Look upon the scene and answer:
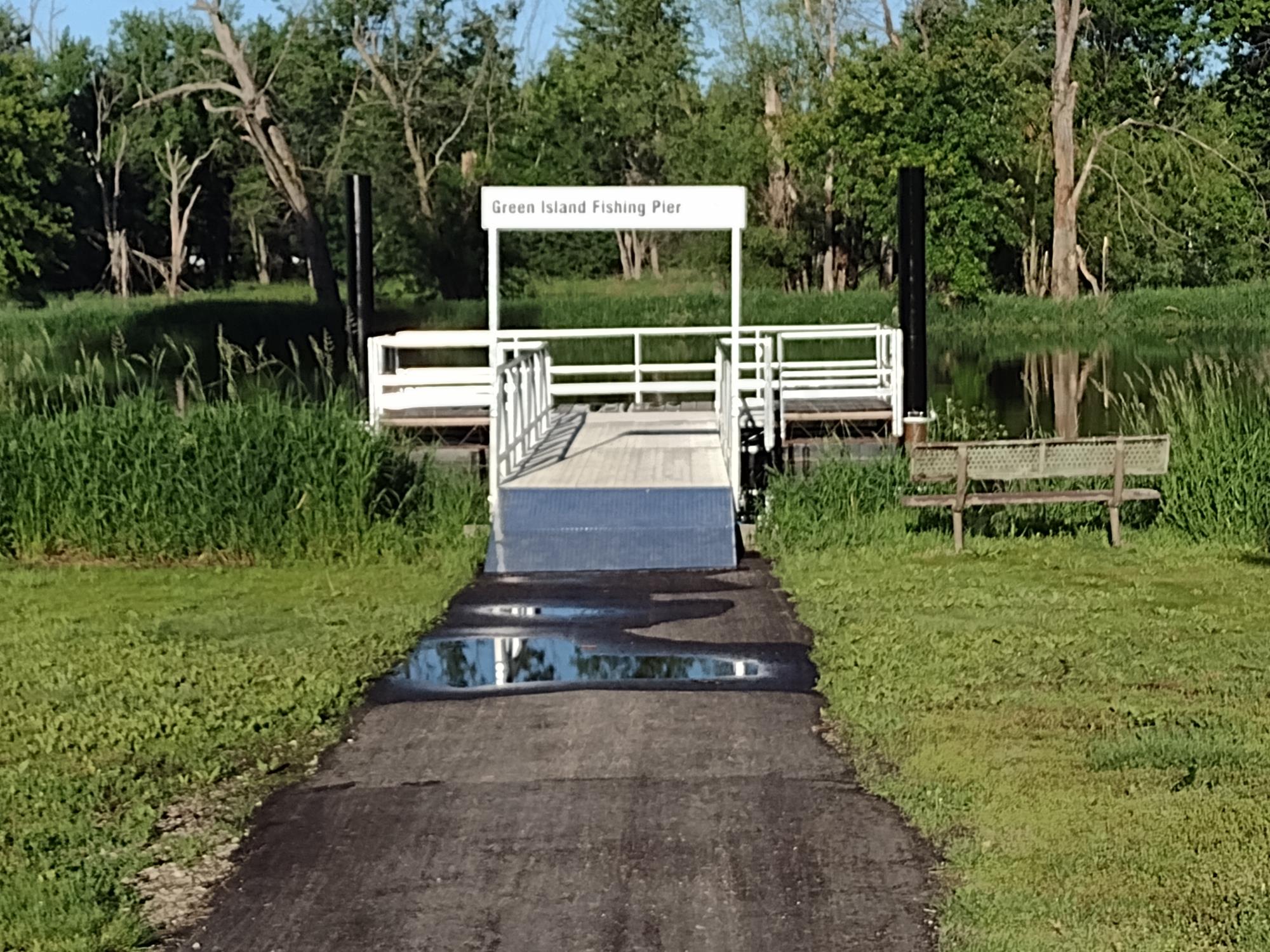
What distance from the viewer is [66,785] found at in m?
7.09

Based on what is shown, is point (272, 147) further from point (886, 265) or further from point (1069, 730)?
point (1069, 730)

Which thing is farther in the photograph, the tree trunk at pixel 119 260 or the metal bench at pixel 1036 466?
the tree trunk at pixel 119 260

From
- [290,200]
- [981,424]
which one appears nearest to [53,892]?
[981,424]

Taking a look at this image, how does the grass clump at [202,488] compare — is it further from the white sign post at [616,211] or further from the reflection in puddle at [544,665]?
the reflection in puddle at [544,665]

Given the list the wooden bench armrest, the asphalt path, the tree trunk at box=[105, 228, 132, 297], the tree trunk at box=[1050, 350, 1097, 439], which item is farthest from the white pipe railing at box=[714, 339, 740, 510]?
the tree trunk at box=[105, 228, 132, 297]

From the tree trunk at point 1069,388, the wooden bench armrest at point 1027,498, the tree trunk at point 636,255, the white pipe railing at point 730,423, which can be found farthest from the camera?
the tree trunk at point 636,255

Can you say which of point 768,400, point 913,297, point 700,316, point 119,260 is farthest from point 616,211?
point 119,260

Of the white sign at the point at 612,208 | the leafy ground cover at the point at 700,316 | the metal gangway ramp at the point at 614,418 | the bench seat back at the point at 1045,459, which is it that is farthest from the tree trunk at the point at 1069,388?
the bench seat back at the point at 1045,459

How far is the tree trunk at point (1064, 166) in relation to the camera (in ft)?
166

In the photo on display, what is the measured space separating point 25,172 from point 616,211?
2043 inches

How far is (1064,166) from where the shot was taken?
50688 mm

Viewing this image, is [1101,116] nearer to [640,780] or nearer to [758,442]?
[758,442]

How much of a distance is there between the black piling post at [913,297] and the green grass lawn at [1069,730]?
14.9 ft

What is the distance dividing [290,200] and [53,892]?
38.0 m
